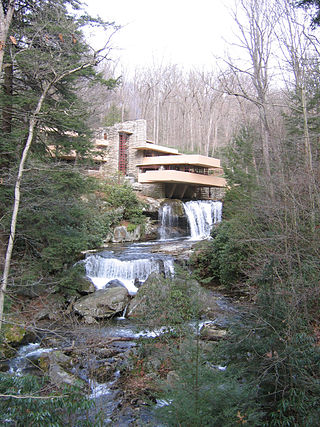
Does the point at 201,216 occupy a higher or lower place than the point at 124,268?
higher

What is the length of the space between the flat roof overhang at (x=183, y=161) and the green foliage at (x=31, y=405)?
19153mm

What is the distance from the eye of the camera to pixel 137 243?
17.1 meters

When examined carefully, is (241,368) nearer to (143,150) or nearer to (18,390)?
(18,390)

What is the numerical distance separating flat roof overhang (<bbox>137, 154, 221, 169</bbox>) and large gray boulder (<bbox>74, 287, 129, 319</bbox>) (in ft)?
43.6

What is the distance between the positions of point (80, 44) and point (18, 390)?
757cm

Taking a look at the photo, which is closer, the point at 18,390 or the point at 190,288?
the point at 18,390

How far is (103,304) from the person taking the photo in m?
9.56

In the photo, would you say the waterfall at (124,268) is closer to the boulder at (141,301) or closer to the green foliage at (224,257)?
the green foliage at (224,257)

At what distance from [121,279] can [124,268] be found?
0.41 meters

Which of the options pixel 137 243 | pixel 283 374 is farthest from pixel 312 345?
pixel 137 243

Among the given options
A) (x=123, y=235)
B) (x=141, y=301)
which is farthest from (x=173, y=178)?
(x=141, y=301)

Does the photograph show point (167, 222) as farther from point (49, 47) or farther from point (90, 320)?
point (49, 47)

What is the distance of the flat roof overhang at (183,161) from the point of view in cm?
2184

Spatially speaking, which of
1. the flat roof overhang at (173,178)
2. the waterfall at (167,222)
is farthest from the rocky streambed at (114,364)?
the flat roof overhang at (173,178)
